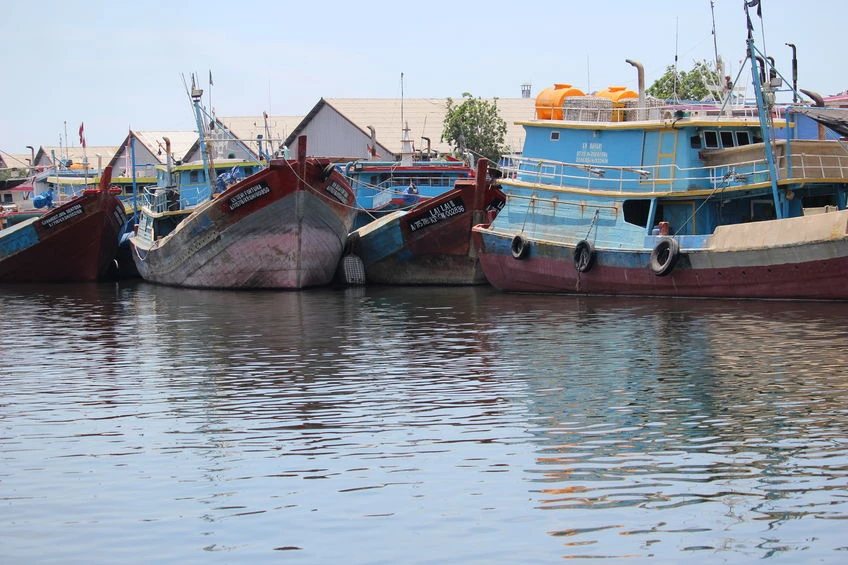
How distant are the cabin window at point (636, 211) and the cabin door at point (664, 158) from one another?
77 centimetres

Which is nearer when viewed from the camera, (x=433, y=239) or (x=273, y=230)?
(x=273, y=230)

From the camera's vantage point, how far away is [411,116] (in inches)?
2726

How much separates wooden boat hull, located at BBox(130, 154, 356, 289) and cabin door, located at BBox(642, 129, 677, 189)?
9.61 m

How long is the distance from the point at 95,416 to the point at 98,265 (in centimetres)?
2781

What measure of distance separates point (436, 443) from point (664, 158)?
16.9m

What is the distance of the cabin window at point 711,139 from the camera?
93.9 feet

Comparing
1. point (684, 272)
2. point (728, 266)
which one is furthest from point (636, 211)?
point (728, 266)

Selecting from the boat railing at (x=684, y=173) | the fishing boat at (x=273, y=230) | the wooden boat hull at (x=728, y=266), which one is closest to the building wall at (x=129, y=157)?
the fishing boat at (x=273, y=230)

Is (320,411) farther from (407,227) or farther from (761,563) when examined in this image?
(407,227)

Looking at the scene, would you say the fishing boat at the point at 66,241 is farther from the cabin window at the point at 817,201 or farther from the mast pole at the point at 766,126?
the cabin window at the point at 817,201

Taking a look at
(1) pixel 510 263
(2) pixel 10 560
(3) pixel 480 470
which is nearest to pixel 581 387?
(3) pixel 480 470

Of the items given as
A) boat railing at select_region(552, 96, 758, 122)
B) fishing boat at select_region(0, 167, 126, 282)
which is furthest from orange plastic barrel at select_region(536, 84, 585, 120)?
fishing boat at select_region(0, 167, 126, 282)

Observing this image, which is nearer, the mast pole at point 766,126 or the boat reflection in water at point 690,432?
the boat reflection in water at point 690,432

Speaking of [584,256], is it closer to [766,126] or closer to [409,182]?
[766,126]
